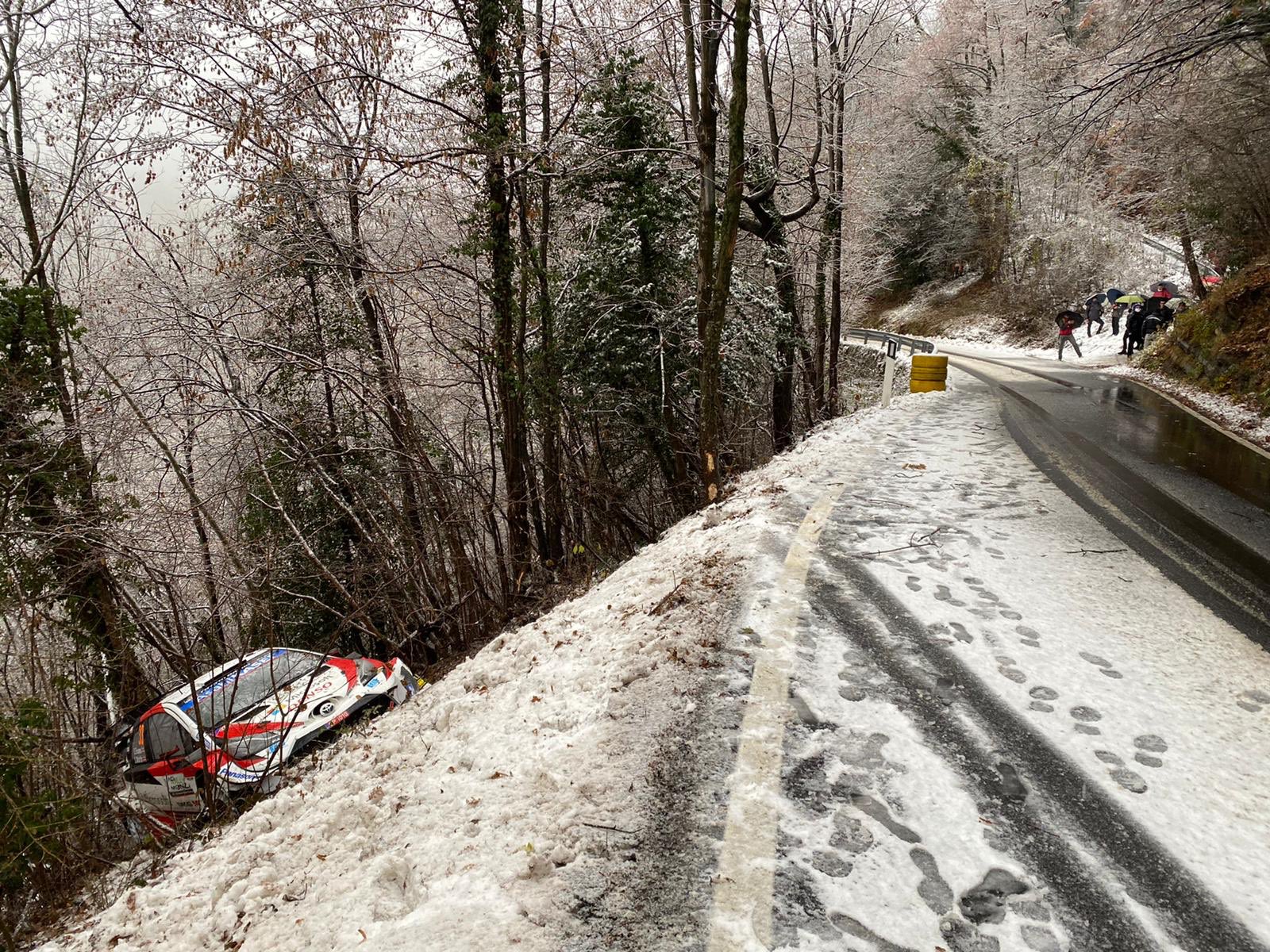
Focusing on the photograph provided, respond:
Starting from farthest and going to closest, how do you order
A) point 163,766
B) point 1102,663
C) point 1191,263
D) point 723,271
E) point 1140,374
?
point 1191,263 < point 1140,374 < point 723,271 < point 163,766 < point 1102,663

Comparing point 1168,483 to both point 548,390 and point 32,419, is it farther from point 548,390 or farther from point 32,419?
point 32,419

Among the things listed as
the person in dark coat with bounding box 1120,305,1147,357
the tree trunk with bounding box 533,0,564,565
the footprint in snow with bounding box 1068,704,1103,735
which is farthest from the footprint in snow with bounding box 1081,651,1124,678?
the person in dark coat with bounding box 1120,305,1147,357

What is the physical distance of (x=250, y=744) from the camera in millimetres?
6633

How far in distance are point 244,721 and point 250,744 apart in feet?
1.37

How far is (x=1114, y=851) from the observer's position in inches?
95.5

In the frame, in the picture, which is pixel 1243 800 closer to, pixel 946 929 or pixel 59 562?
pixel 946 929

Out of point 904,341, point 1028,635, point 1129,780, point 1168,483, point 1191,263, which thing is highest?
point 1191,263

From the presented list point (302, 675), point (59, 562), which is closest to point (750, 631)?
point (302, 675)

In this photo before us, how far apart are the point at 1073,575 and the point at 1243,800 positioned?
2.17 m

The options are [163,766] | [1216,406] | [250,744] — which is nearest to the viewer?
[250,744]

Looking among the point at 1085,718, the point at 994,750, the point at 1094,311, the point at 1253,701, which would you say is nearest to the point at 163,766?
the point at 994,750

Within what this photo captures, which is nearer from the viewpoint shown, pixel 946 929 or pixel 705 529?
pixel 946 929

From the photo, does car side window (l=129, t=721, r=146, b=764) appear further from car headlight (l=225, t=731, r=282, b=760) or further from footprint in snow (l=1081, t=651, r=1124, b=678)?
footprint in snow (l=1081, t=651, r=1124, b=678)

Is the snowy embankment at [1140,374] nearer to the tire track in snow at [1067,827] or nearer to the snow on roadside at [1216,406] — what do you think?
the snow on roadside at [1216,406]
